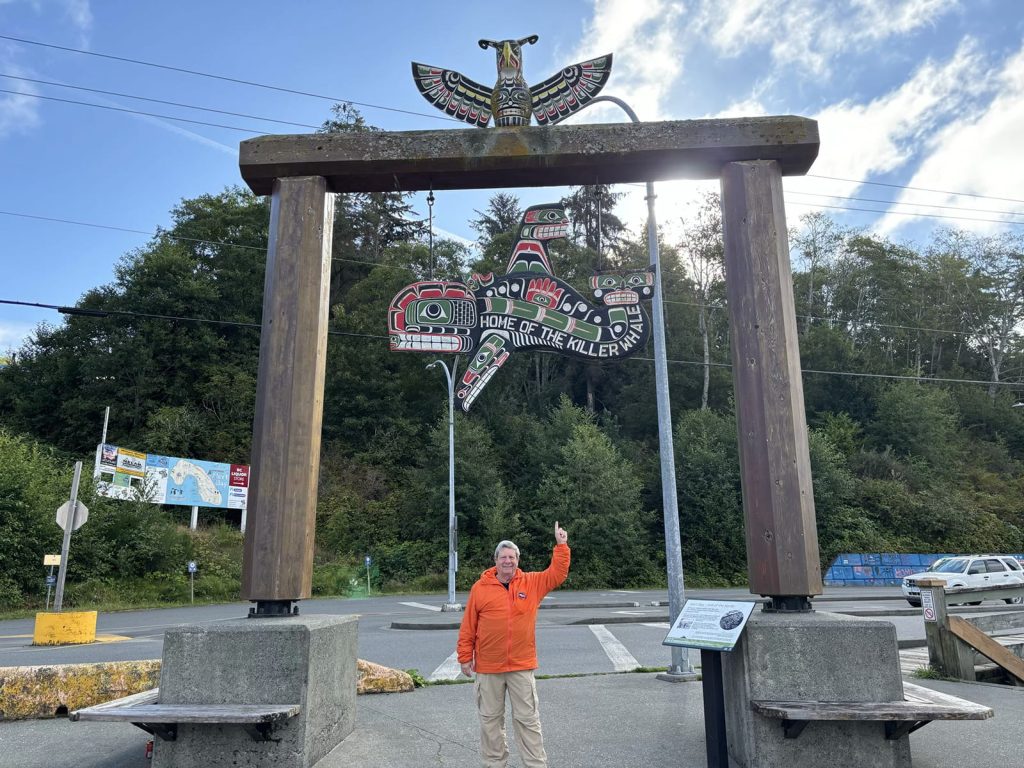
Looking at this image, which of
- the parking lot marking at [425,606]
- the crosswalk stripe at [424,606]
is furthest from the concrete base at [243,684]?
the crosswalk stripe at [424,606]

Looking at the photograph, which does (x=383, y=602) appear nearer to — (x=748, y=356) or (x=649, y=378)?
(x=748, y=356)

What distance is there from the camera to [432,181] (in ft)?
18.5

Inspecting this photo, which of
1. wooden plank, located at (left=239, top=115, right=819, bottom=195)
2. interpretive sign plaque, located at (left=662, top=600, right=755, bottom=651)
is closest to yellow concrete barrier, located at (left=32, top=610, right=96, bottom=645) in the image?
wooden plank, located at (left=239, top=115, right=819, bottom=195)

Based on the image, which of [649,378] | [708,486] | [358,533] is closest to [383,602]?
[358,533]

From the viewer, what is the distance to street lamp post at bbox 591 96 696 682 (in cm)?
733

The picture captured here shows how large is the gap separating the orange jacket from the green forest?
53.2ft

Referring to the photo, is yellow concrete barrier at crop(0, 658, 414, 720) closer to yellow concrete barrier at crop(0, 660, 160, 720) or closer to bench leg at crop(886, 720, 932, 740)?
yellow concrete barrier at crop(0, 660, 160, 720)

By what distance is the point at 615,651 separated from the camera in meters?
10.0

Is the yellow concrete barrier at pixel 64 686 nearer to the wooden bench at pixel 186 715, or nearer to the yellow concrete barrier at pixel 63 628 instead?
the wooden bench at pixel 186 715

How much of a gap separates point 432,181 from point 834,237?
4777 centimetres

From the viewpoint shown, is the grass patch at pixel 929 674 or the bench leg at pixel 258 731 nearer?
the bench leg at pixel 258 731

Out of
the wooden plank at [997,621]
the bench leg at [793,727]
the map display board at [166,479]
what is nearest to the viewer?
the bench leg at [793,727]

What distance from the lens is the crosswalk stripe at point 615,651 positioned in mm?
8555

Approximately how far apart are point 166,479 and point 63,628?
14686 millimetres
